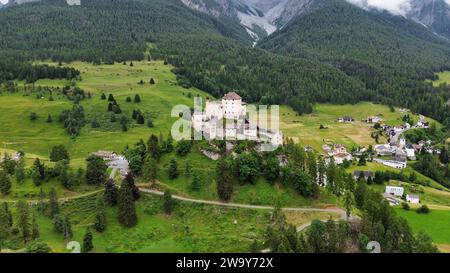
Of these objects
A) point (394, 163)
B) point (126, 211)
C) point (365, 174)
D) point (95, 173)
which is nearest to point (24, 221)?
point (126, 211)

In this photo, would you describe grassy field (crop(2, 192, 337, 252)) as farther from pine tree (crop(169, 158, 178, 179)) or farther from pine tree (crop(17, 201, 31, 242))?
pine tree (crop(169, 158, 178, 179))

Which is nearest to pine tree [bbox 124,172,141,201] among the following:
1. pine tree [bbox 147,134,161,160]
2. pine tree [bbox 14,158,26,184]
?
pine tree [bbox 147,134,161,160]

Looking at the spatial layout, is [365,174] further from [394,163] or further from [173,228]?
[173,228]

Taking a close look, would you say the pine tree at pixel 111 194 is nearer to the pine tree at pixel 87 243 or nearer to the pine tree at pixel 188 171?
the pine tree at pixel 87 243

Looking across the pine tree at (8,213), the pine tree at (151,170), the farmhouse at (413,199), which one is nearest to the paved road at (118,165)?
the pine tree at (151,170)

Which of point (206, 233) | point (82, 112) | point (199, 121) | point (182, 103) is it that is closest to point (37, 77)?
point (82, 112)

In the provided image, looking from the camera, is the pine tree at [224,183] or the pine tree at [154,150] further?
the pine tree at [154,150]
